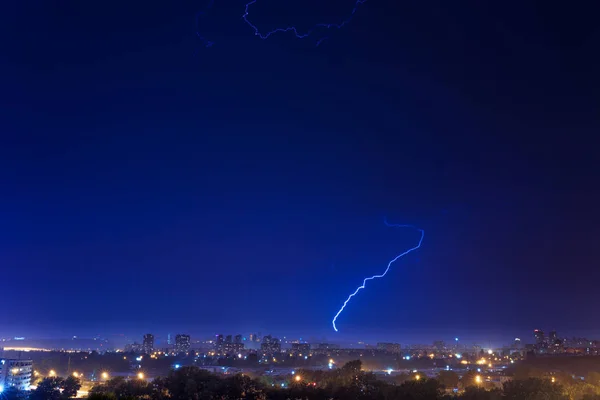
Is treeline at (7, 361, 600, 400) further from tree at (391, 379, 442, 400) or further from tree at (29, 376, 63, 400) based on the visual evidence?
tree at (29, 376, 63, 400)

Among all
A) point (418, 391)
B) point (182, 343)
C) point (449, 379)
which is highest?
point (418, 391)

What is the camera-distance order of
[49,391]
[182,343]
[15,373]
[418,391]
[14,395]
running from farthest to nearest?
[182,343] → [15,373] → [14,395] → [49,391] → [418,391]

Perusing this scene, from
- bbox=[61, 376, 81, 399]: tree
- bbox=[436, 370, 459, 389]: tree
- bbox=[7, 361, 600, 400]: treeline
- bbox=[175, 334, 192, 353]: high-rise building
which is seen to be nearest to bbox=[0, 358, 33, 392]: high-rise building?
bbox=[61, 376, 81, 399]: tree

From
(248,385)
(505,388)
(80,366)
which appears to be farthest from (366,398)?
(80,366)

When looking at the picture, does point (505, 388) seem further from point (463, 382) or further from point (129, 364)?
point (129, 364)

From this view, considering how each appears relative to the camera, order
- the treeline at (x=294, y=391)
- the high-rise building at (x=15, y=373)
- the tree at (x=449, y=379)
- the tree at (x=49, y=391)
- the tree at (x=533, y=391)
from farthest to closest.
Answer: the high-rise building at (x=15, y=373) → the tree at (x=449, y=379) → the tree at (x=49, y=391) → the tree at (x=533, y=391) → the treeline at (x=294, y=391)

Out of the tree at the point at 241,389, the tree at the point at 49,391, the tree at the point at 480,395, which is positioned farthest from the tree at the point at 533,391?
the tree at the point at 49,391

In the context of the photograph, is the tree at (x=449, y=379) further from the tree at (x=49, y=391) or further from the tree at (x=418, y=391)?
the tree at (x=49, y=391)

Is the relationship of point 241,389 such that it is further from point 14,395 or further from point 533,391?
point 14,395

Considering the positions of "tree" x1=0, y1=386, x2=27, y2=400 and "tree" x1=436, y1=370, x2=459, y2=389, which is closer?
"tree" x1=0, y1=386, x2=27, y2=400

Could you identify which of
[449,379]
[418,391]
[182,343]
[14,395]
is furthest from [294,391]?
[182,343]

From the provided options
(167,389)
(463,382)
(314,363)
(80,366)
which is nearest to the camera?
(167,389)
